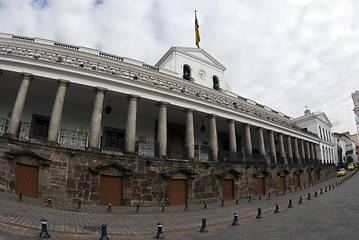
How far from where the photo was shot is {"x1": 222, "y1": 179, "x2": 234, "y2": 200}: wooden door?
17.9 meters

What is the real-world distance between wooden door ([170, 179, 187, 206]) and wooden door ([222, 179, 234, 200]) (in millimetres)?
4388

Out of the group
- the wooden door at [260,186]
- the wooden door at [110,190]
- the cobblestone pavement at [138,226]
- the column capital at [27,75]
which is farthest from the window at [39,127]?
the wooden door at [260,186]

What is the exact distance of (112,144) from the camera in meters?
18.6

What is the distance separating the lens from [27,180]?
1123cm

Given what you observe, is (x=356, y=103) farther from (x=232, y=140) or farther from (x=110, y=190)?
(x=110, y=190)

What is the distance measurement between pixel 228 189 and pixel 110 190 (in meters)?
10.6

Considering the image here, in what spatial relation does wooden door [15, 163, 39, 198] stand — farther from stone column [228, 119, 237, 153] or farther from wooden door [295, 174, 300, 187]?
wooden door [295, 174, 300, 187]

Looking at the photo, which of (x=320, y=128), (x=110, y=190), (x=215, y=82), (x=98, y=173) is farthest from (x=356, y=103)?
(x=98, y=173)

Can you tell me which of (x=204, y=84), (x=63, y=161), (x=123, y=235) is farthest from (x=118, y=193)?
(x=204, y=84)

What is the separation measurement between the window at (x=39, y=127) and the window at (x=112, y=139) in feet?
15.4

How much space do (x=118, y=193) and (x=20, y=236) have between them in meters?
7.35

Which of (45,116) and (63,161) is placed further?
(45,116)

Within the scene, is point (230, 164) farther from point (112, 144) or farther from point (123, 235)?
point (123, 235)

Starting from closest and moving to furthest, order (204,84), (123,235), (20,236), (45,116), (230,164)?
(20,236) < (123,235) < (45,116) < (230,164) < (204,84)
